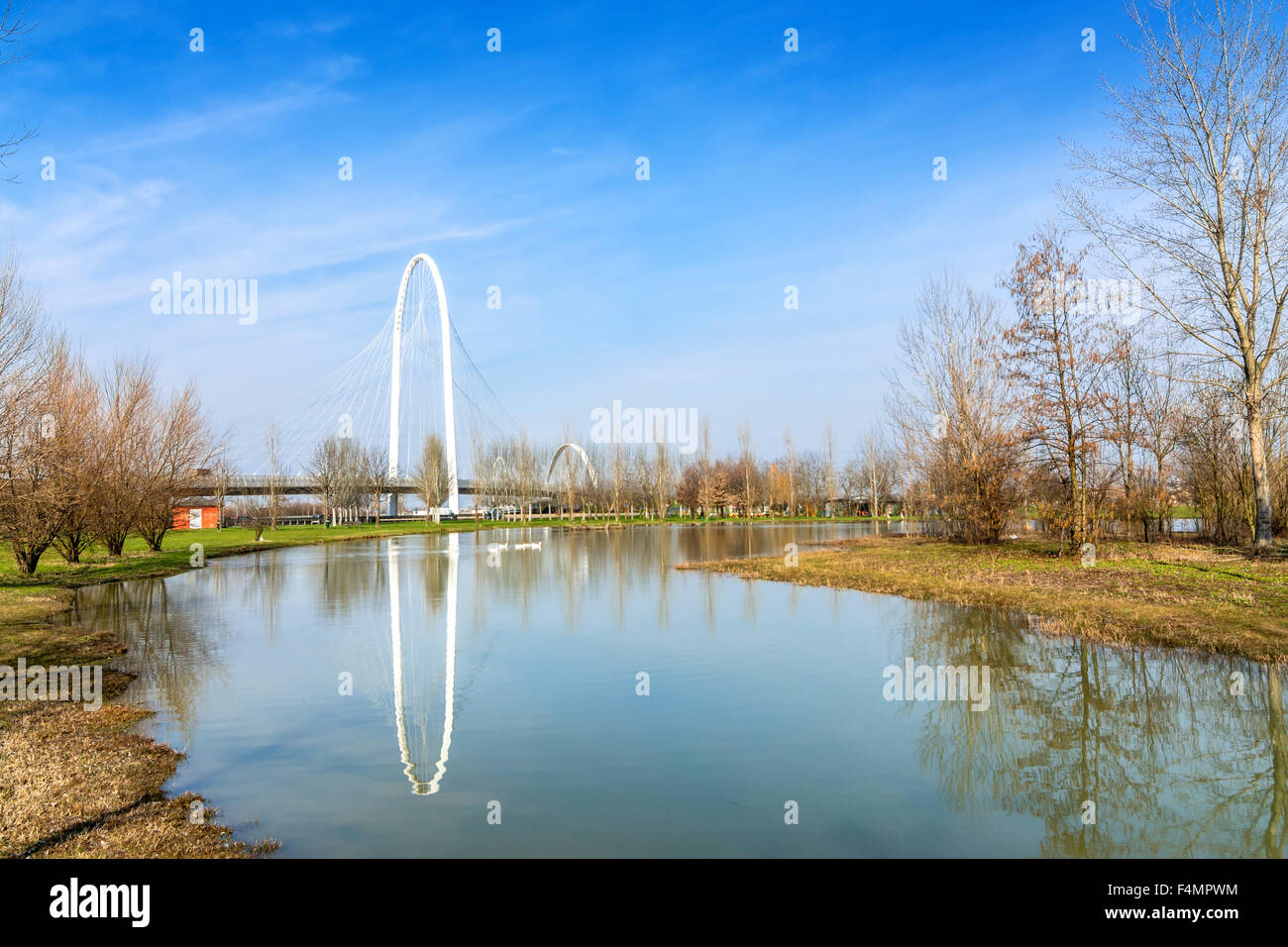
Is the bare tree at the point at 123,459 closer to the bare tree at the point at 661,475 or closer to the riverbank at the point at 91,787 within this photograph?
the riverbank at the point at 91,787

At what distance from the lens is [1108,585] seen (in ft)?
51.8

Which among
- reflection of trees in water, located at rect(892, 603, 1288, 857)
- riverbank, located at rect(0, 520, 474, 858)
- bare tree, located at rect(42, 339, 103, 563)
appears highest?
bare tree, located at rect(42, 339, 103, 563)

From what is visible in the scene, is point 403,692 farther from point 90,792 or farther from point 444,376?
point 444,376

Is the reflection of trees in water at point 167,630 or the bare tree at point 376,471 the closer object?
the reflection of trees in water at point 167,630

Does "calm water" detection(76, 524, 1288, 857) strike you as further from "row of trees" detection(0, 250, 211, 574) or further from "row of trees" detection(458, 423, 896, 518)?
"row of trees" detection(458, 423, 896, 518)

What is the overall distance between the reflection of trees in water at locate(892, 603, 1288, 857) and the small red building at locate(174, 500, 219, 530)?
2447 inches

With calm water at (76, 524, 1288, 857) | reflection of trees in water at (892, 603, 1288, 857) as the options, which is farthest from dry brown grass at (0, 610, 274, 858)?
reflection of trees in water at (892, 603, 1288, 857)

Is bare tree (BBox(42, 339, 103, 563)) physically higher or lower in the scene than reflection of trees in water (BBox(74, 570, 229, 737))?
higher

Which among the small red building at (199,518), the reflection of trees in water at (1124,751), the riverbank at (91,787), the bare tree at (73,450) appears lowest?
the reflection of trees in water at (1124,751)

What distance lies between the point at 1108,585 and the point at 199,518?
70.1 metres

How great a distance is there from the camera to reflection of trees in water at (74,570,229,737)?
10586 mm

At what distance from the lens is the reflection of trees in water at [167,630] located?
10586 millimetres

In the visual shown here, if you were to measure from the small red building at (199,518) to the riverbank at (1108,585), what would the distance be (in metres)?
50.3

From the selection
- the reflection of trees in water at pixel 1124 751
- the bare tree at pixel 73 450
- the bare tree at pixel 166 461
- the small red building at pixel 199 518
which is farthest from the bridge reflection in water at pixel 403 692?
the small red building at pixel 199 518
